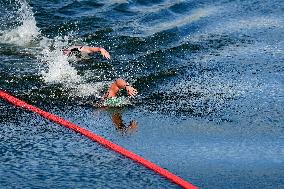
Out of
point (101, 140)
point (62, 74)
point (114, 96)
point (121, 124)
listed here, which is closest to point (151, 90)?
point (114, 96)

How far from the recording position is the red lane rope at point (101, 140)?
709 cm

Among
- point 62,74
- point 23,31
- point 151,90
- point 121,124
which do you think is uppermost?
point 23,31

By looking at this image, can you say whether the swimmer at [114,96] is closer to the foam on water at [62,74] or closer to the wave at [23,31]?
the foam on water at [62,74]

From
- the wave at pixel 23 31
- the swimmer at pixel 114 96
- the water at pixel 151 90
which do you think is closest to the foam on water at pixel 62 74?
the water at pixel 151 90

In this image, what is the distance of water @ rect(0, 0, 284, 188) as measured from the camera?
7.49m

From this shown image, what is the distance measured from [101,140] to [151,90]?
2.52m

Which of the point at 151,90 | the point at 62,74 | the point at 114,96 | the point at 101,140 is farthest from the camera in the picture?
the point at 62,74

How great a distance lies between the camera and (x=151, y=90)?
10484mm

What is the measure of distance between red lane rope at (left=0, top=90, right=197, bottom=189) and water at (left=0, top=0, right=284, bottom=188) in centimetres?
9

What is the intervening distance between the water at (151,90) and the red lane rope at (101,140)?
0.29 feet

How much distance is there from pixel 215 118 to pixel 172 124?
706mm

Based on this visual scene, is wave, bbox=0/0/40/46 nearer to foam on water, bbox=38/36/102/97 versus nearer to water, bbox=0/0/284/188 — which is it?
water, bbox=0/0/284/188

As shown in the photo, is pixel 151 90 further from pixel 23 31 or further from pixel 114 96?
pixel 23 31

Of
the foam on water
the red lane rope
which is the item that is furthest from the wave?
the red lane rope
